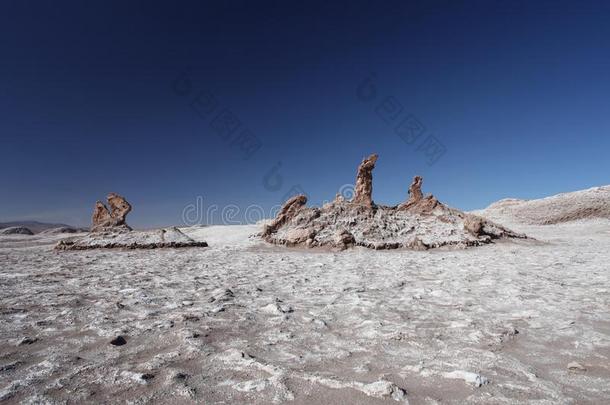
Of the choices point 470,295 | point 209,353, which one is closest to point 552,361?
point 470,295

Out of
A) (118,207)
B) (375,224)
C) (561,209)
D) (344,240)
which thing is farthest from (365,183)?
(561,209)

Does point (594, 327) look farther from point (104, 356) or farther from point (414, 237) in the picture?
point (414, 237)

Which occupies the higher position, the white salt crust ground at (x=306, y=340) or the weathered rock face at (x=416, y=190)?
the weathered rock face at (x=416, y=190)

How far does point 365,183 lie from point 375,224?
273cm

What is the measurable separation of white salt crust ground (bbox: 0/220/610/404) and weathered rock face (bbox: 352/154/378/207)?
1212 centimetres

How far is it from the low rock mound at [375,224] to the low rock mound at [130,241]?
485 centimetres

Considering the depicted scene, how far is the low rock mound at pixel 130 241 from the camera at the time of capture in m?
18.5

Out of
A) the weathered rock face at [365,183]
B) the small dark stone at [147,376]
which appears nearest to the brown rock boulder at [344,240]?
the weathered rock face at [365,183]

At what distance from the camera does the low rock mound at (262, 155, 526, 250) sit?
58.5 feet

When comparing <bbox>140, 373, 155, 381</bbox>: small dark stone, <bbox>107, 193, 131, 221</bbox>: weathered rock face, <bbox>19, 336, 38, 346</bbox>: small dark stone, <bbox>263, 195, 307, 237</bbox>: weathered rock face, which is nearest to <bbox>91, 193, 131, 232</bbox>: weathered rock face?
<bbox>107, 193, 131, 221</bbox>: weathered rock face

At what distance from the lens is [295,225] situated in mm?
20172

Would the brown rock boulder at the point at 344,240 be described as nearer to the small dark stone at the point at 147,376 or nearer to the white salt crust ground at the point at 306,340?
the white salt crust ground at the point at 306,340

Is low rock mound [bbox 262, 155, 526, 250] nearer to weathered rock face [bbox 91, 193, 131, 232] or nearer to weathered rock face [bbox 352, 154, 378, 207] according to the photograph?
weathered rock face [bbox 352, 154, 378, 207]

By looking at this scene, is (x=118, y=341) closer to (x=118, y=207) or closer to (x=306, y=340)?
(x=306, y=340)
